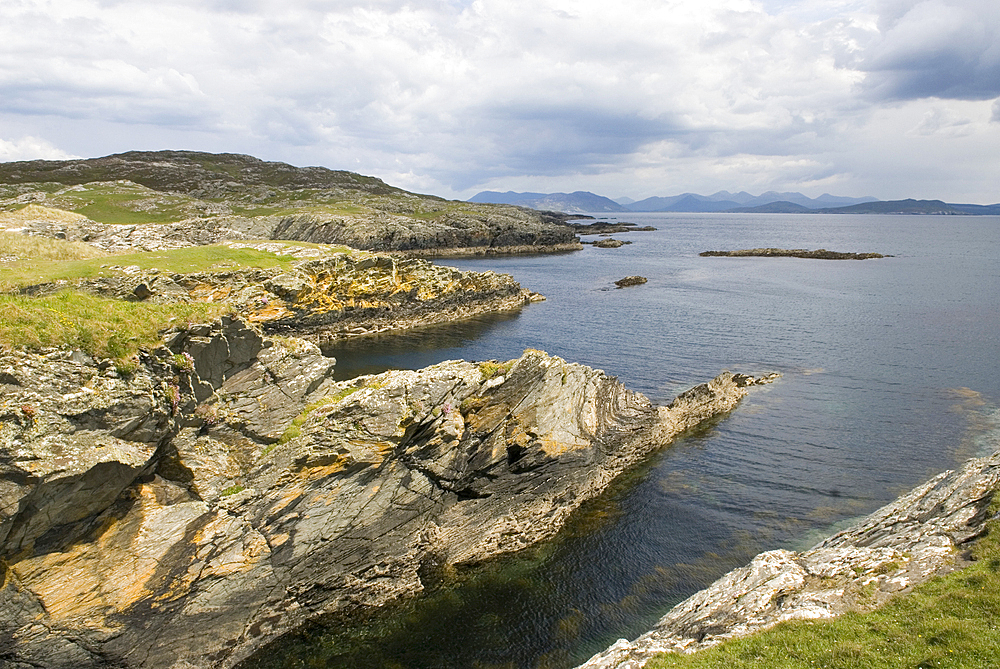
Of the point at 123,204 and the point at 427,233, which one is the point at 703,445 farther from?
the point at 123,204

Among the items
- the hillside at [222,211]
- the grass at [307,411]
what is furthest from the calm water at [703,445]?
the hillside at [222,211]

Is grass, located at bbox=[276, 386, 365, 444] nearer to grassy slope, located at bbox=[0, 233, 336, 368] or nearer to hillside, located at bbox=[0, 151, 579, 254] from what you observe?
grassy slope, located at bbox=[0, 233, 336, 368]

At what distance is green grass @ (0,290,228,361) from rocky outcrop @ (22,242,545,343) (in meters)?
20.6

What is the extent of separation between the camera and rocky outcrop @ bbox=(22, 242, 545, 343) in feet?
147

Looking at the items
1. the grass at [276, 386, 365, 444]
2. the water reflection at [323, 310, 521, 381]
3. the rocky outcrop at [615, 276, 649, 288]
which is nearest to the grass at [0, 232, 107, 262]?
the water reflection at [323, 310, 521, 381]

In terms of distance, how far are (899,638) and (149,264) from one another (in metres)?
54.6

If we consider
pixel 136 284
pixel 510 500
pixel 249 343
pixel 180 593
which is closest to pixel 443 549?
pixel 510 500

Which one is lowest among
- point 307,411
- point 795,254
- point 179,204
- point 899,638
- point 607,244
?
point 899,638

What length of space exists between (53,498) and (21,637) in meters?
4.22

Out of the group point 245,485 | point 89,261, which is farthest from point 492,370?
point 89,261

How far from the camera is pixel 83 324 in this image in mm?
18047

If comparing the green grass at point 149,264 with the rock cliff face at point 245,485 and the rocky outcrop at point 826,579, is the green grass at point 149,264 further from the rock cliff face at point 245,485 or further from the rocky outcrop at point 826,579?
the rocky outcrop at point 826,579

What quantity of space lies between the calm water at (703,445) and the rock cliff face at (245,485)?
190 centimetres

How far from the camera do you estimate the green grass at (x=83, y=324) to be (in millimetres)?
16953
